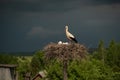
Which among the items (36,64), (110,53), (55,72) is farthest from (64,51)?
(110,53)

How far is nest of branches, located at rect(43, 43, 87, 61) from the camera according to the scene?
46.8 m

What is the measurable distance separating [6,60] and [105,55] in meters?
36.7


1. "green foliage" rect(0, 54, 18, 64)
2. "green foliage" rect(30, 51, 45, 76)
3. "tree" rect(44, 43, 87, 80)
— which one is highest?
"green foliage" rect(0, 54, 18, 64)

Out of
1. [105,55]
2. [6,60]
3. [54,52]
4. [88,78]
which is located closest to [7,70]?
[54,52]

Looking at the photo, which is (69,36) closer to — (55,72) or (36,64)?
(55,72)

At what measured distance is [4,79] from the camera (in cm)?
4931

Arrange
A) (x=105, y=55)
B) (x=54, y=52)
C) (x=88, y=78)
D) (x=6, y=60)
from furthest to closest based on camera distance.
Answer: (x=105, y=55) → (x=6, y=60) → (x=88, y=78) → (x=54, y=52)

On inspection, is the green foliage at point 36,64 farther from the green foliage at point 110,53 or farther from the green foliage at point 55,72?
the green foliage at point 55,72

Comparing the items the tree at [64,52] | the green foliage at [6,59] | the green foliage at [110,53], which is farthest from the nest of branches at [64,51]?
the green foliage at [110,53]

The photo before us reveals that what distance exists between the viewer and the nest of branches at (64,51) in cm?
4681

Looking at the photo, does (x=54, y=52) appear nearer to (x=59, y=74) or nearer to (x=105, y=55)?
(x=59, y=74)

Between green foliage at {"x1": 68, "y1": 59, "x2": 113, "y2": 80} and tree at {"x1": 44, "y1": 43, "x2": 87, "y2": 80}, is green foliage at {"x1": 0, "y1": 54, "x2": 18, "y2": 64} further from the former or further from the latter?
tree at {"x1": 44, "y1": 43, "x2": 87, "y2": 80}

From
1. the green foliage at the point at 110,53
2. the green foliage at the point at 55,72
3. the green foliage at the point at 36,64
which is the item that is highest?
the green foliage at the point at 110,53

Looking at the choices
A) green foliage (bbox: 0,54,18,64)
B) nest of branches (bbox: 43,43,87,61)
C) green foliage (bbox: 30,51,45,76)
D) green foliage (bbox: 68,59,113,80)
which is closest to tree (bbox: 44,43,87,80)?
nest of branches (bbox: 43,43,87,61)
